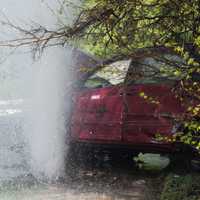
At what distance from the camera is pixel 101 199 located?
6656 mm

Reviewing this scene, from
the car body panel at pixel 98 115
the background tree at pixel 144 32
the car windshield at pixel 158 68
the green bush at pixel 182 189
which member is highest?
the background tree at pixel 144 32

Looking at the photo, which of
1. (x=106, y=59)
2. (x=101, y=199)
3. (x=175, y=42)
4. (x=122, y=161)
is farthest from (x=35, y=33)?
(x=122, y=161)

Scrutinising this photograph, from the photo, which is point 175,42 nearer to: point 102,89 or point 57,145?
point 102,89

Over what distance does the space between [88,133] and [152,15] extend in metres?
3.27

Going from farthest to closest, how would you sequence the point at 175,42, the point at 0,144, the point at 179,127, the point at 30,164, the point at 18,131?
the point at 18,131 → the point at 0,144 → the point at 30,164 → the point at 179,127 → the point at 175,42

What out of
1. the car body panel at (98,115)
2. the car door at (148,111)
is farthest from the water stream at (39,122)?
the car door at (148,111)

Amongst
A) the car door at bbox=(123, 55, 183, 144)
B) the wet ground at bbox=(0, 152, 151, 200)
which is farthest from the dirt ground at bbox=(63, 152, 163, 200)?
the car door at bbox=(123, 55, 183, 144)

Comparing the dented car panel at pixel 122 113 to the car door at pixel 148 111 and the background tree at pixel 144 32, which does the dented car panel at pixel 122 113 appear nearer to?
the car door at pixel 148 111

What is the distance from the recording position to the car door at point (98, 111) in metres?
7.85

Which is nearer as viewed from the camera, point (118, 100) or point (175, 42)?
point (175, 42)

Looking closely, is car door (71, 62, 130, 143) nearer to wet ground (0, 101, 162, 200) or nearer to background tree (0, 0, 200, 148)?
wet ground (0, 101, 162, 200)

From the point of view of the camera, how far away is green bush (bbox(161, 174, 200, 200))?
6148 millimetres

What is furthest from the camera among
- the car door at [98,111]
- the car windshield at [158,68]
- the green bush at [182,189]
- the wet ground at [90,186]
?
the car door at [98,111]

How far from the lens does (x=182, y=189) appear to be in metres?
6.28
